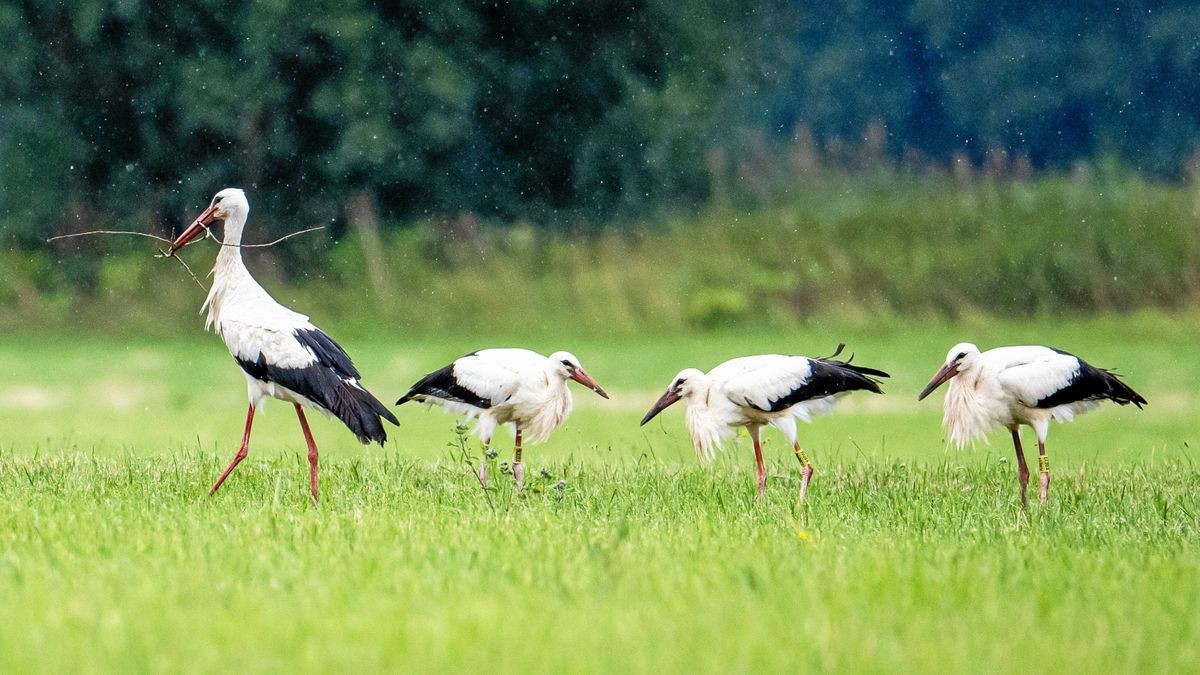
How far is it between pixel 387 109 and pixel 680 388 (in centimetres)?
1312

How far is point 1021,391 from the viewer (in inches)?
325

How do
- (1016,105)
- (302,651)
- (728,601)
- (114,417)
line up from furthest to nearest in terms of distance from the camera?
1. (1016,105)
2. (114,417)
3. (728,601)
4. (302,651)

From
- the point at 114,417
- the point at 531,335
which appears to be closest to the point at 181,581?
the point at 114,417

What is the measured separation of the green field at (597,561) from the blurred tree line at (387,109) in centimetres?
989

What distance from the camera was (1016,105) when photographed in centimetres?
2797

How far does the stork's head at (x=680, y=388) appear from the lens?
341 inches

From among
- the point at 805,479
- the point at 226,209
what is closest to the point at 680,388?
the point at 805,479

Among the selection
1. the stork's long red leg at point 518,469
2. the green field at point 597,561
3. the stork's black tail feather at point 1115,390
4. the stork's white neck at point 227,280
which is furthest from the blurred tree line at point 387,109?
the stork's white neck at point 227,280

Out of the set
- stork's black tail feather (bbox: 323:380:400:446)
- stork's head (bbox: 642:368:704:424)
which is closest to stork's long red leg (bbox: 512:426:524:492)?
stork's head (bbox: 642:368:704:424)

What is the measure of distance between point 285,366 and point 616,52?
606 inches

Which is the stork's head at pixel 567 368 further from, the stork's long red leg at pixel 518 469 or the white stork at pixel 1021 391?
the white stork at pixel 1021 391

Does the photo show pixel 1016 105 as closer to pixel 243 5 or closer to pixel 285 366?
pixel 243 5

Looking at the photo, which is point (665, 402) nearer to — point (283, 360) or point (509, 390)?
point (509, 390)

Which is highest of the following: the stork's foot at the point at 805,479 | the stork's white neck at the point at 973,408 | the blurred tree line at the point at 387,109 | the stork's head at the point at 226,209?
the blurred tree line at the point at 387,109
